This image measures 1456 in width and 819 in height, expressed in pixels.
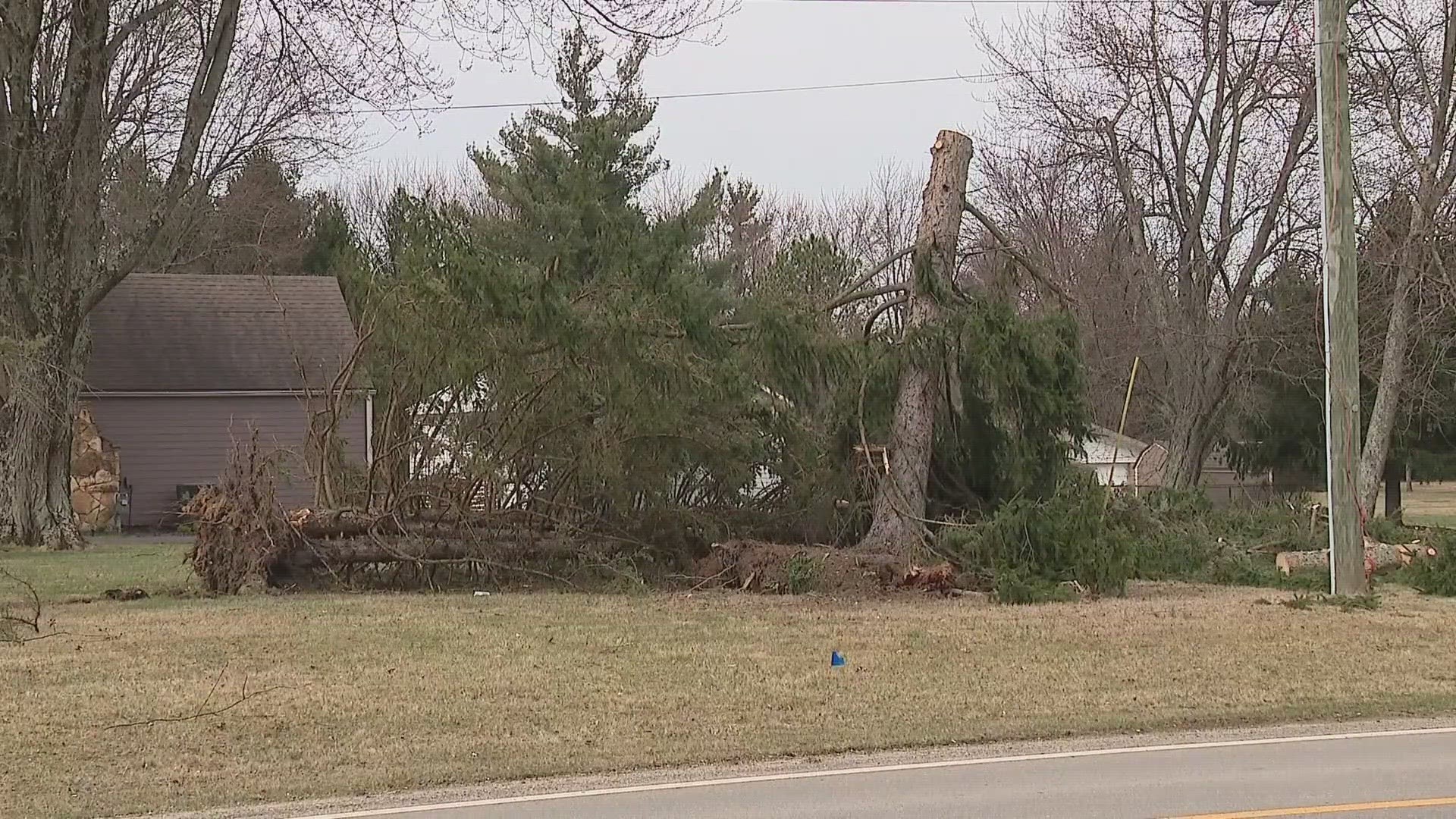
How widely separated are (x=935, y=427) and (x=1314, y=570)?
4.91 metres

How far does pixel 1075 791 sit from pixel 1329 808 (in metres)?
1.13

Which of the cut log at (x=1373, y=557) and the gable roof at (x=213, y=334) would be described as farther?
the gable roof at (x=213, y=334)

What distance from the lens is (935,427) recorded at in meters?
16.7

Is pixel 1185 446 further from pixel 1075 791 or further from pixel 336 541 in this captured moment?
pixel 1075 791

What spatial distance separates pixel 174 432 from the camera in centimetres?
2975

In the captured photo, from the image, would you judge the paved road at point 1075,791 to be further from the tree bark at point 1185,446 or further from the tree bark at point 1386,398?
the tree bark at point 1185,446

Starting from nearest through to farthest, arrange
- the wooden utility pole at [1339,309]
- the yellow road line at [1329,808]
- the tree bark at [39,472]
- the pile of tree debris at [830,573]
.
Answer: the yellow road line at [1329,808], the wooden utility pole at [1339,309], the pile of tree debris at [830,573], the tree bark at [39,472]

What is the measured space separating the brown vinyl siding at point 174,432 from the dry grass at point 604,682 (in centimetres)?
1571

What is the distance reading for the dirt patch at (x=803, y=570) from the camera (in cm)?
1543

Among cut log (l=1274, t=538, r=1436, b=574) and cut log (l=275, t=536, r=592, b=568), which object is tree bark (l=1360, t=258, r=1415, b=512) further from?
cut log (l=275, t=536, r=592, b=568)

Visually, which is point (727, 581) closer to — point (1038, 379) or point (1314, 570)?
point (1038, 379)

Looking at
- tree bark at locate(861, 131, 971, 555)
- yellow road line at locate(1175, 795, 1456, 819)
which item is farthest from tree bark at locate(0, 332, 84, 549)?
yellow road line at locate(1175, 795, 1456, 819)

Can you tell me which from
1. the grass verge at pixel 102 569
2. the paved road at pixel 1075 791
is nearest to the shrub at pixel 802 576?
the grass verge at pixel 102 569

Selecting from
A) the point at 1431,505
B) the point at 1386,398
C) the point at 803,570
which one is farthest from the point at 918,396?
the point at 1431,505
